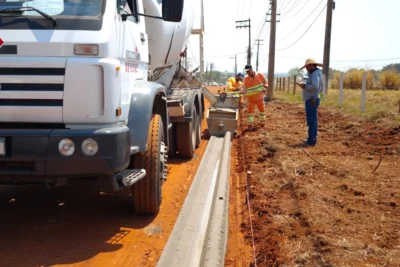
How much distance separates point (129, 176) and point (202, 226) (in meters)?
0.91

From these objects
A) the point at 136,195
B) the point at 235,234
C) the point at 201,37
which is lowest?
the point at 235,234

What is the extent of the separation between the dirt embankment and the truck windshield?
8.13 feet

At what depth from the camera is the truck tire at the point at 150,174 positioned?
448cm

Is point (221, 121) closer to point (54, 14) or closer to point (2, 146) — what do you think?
point (54, 14)

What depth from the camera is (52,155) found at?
3.55m

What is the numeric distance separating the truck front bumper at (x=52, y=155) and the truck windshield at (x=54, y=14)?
0.89 metres

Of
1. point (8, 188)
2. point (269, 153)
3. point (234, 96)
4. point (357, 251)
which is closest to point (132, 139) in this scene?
point (357, 251)

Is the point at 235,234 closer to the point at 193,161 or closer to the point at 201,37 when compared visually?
the point at 193,161

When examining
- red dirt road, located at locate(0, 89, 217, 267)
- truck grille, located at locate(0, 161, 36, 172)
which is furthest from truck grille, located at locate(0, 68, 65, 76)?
red dirt road, located at locate(0, 89, 217, 267)

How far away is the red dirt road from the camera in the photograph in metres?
3.78

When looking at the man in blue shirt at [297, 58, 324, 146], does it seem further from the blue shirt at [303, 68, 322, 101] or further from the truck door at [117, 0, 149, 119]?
the truck door at [117, 0, 149, 119]

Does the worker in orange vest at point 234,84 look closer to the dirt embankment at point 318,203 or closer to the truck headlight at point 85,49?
the dirt embankment at point 318,203

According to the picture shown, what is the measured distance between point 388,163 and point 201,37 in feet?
17.8

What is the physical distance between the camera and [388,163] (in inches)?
284
